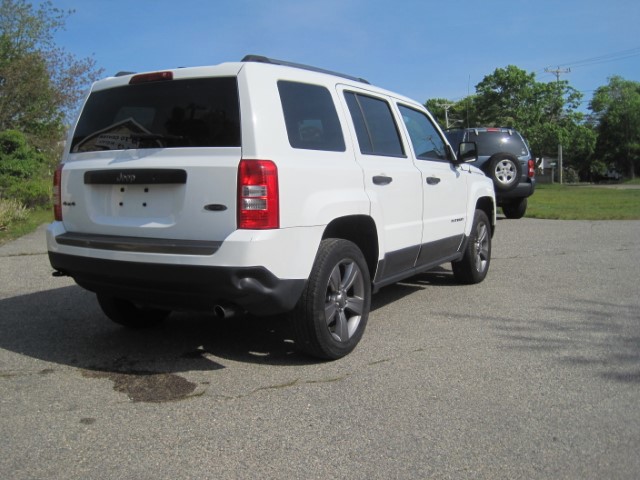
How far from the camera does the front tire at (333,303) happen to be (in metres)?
4.00

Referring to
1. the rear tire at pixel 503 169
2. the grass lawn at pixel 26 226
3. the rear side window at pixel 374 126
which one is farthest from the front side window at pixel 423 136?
the grass lawn at pixel 26 226

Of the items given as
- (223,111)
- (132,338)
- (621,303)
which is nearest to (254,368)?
(132,338)

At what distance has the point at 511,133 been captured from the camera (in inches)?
527

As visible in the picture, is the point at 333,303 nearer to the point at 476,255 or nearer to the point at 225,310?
the point at 225,310

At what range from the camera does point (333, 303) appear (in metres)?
4.27

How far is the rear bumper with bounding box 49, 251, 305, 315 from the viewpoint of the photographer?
3.62 metres

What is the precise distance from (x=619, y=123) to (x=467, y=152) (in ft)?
213

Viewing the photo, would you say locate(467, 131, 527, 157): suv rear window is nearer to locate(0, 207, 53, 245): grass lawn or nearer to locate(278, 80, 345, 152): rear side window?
locate(278, 80, 345, 152): rear side window

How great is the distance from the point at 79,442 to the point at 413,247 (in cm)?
311

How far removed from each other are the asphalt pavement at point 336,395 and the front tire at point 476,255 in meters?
0.60

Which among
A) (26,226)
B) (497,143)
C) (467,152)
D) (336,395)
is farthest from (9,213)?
(336,395)

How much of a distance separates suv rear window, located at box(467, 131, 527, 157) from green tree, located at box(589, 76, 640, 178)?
56.4 metres

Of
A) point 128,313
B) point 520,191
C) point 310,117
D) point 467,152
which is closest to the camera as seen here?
point 310,117

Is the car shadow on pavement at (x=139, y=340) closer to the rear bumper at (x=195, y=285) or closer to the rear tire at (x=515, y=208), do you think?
the rear bumper at (x=195, y=285)
